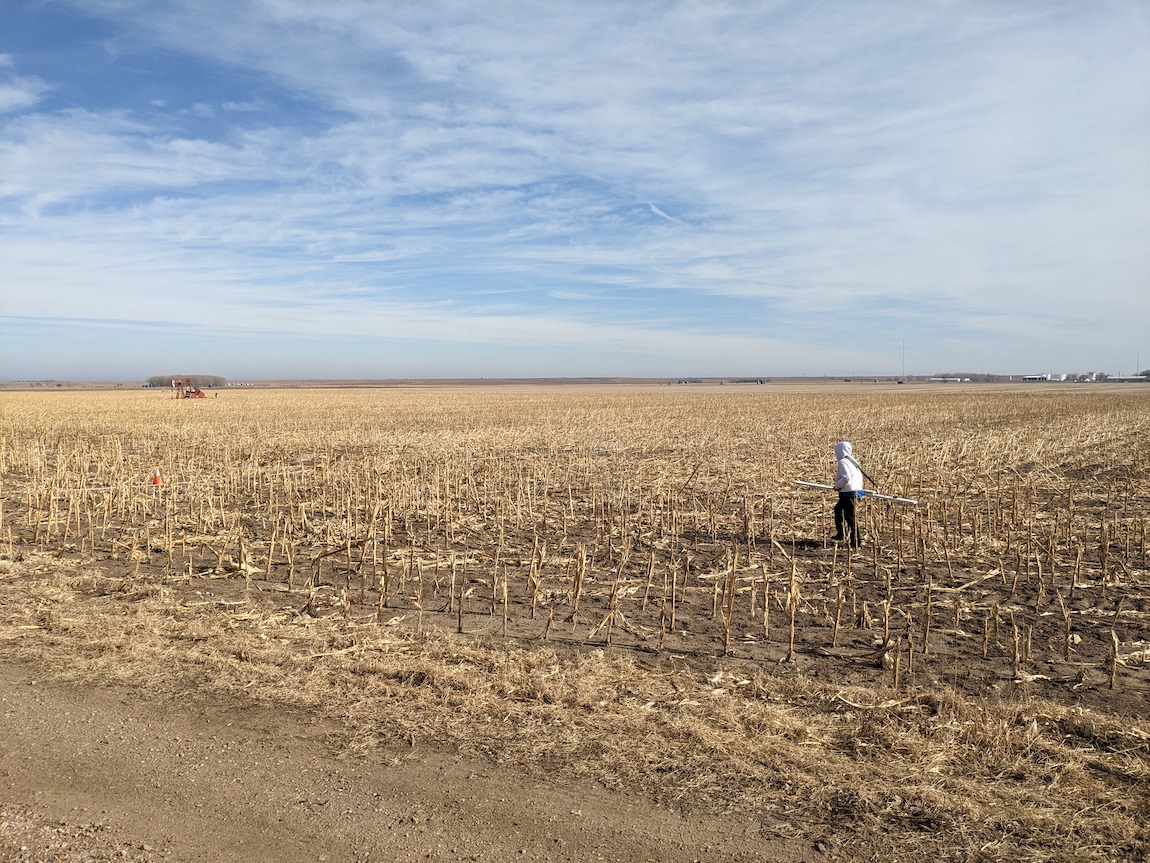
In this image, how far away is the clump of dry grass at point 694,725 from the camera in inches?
158

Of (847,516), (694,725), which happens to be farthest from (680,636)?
(847,516)

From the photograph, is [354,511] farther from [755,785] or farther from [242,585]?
A: [755,785]

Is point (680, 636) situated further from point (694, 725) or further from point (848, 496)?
point (848, 496)

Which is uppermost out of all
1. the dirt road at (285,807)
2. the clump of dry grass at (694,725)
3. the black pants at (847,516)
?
the black pants at (847,516)

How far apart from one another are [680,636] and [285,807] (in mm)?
3843

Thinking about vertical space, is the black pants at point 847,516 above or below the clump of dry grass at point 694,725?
above

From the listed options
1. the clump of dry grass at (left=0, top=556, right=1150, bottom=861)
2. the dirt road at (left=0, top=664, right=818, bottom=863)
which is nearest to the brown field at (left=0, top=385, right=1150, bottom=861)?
the clump of dry grass at (left=0, top=556, right=1150, bottom=861)

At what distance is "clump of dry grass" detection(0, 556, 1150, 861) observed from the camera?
13.2ft

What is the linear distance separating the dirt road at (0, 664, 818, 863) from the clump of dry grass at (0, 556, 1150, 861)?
0.24m

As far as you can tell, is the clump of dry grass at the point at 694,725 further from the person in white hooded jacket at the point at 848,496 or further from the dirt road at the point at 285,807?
the person in white hooded jacket at the point at 848,496

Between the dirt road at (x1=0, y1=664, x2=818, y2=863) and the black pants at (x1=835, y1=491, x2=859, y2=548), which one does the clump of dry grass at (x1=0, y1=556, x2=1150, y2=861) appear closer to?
the dirt road at (x1=0, y1=664, x2=818, y2=863)

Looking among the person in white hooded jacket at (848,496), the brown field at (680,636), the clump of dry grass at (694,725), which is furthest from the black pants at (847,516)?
the clump of dry grass at (694,725)

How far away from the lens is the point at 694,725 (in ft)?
16.5

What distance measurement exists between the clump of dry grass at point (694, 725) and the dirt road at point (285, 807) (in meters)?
0.24
